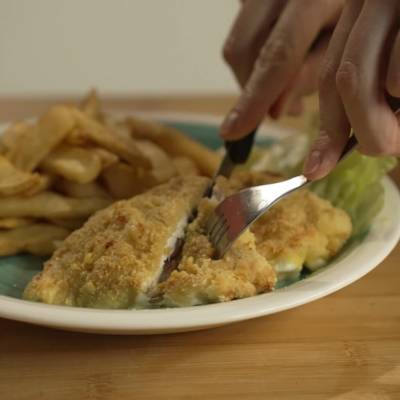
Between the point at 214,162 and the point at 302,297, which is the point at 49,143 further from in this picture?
the point at 302,297

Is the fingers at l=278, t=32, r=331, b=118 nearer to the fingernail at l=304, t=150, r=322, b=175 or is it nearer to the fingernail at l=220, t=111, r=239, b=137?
the fingernail at l=220, t=111, r=239, b=137

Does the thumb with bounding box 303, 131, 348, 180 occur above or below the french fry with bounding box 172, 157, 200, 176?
above

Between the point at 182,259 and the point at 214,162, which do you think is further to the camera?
the point at 214,162

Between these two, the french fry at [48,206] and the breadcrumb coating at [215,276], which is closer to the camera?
the breadcrumb coating at [215,276]

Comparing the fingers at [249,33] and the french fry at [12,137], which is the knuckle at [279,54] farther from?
the french fry at [12,137]

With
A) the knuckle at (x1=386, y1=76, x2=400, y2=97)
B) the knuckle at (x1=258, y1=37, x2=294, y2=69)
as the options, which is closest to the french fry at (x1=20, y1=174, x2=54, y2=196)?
the knuckle at (x1=258, y1=37, x2=294, y2=69)

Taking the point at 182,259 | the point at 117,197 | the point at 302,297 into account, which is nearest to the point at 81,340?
the point at 182,259

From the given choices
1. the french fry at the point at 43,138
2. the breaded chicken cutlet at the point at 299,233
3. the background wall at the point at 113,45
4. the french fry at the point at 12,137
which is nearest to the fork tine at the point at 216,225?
the breaded chicken cutlet at the point at 299,233
